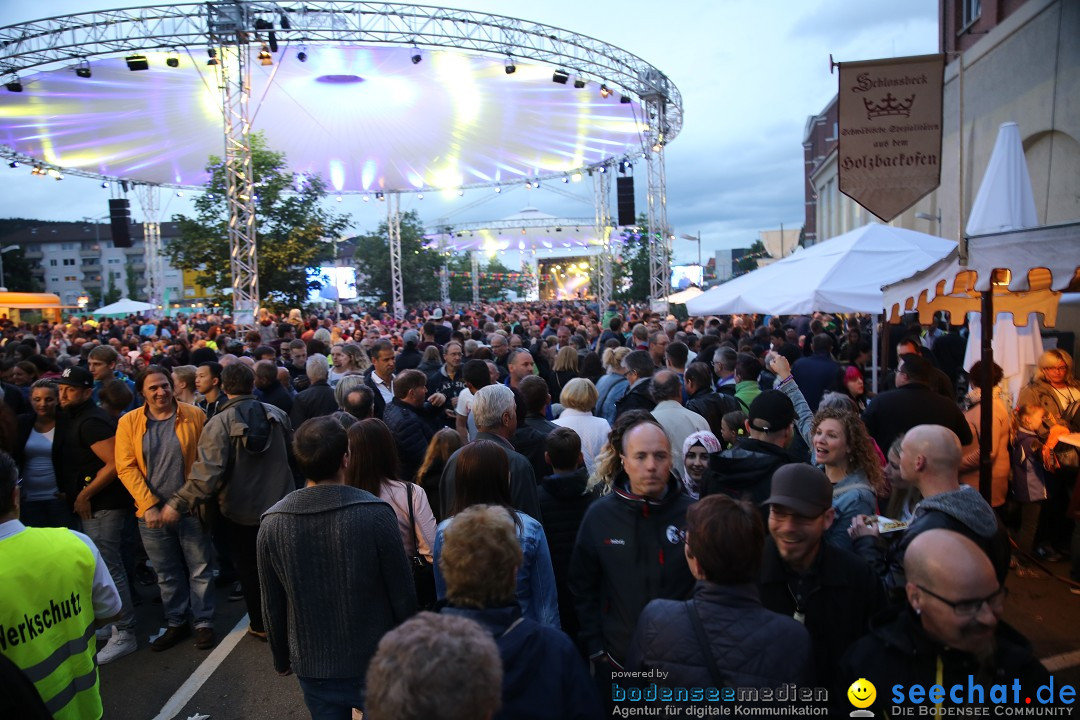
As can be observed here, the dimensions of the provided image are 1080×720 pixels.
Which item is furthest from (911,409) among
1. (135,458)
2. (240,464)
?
(135,458)

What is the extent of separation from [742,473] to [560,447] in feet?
3.04

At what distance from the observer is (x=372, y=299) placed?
50.1 metres

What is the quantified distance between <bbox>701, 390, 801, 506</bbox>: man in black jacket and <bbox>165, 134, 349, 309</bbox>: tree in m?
16.1

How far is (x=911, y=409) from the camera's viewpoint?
4871mm

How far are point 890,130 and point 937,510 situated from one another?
4.11m

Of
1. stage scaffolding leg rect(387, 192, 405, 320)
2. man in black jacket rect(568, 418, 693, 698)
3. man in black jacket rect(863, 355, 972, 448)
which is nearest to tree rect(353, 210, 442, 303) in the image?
stage scaffolding leg rect(387, 192, 405, 320)

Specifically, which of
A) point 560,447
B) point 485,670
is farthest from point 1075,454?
point 485,670

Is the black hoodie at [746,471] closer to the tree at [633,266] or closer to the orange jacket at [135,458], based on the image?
the orange jacket at [135,458]

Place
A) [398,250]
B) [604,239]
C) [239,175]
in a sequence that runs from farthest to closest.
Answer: [398,250] → [604,239] → [239,175]

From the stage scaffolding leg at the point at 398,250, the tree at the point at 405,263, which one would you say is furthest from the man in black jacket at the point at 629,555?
the tree at the point at 405,263

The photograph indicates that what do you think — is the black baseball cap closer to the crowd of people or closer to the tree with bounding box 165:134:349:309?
the crowd of people

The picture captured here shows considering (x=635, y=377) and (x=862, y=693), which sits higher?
(x=635, y=377)

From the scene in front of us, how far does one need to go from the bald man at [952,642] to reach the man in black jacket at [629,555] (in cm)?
90

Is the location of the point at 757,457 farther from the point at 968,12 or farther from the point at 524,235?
the point at 524,235
